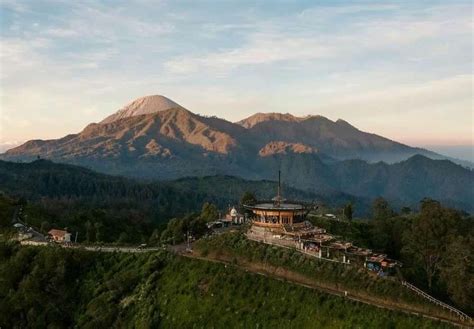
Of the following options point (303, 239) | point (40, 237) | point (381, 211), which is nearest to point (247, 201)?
point (303, 239)

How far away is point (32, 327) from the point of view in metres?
55.9

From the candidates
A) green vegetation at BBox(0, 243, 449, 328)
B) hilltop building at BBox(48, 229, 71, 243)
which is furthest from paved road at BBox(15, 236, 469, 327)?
hilltop building at BBox(48, 229, 71, 243)

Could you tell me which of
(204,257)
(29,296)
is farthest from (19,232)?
(204,257)

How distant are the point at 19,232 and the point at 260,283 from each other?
48.5 m

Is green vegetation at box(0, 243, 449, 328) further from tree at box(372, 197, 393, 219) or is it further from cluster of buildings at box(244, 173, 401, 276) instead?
tree at box(372, 197, 393, 219)

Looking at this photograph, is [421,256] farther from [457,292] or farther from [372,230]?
[372,230]

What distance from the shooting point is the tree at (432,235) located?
204ft

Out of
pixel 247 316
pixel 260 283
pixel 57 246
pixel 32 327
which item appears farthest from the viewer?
pixel 57 246

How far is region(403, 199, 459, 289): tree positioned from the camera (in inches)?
2442

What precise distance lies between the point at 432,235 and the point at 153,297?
1384 inches

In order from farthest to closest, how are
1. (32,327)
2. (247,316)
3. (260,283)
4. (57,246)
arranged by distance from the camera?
(57,246), (32,327), (260,283), (247,316)

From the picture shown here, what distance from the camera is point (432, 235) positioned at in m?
62.3

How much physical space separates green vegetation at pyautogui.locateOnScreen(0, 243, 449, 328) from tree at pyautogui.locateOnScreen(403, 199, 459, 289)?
74.3 feet

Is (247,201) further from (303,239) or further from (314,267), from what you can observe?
(314,267)
